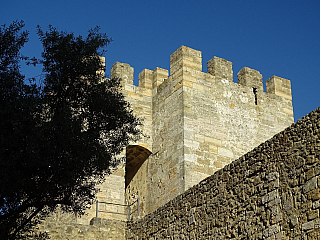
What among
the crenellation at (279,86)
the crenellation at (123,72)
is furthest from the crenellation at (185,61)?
the crenellation at (279,86)

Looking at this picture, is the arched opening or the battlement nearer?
the battlement

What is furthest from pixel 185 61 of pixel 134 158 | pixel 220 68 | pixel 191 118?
pixel 134 158

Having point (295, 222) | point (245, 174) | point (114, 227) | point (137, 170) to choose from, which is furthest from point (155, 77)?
point (295, 222)

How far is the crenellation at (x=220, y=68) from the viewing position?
54.9 feet

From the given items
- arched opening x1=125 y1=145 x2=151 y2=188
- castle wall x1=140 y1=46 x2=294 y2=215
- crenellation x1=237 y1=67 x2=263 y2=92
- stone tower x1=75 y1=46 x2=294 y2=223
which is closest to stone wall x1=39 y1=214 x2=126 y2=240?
stone tower x1=75 y1=46 x2=294 y2=223

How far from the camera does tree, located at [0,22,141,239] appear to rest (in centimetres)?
880

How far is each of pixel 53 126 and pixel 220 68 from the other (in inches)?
340

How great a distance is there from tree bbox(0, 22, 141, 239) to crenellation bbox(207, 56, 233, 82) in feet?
21.8

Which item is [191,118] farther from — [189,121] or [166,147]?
[166,147]

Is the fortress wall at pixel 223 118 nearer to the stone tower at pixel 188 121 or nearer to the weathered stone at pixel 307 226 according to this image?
the stone tower at pixel 188 121

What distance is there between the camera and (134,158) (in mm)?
17000

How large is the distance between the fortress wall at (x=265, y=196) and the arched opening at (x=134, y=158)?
5.66 metres

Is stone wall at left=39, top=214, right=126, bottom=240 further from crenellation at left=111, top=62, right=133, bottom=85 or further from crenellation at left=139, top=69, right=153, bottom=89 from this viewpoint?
crenellation at left=139, top=69, right=153, bottom=89

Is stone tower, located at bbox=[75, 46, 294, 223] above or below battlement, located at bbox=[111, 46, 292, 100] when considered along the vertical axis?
below
